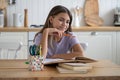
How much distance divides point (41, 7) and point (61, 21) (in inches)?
74.7

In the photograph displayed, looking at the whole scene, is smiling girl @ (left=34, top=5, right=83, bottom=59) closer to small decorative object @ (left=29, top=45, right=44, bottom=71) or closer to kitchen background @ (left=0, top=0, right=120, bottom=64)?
small decorative object @ (left=29, top=45, right=44, bottom=71)

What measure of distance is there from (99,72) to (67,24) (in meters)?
0.78

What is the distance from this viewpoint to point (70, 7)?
4141mm

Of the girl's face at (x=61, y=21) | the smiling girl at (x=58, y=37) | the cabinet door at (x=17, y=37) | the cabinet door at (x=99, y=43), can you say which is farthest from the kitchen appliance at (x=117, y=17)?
the girl's face at (x=61, y=21)

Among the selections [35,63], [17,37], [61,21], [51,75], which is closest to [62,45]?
[61,21]

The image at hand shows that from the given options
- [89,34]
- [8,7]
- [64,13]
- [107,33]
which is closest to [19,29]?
[8,7]

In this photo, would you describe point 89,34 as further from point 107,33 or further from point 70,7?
point 70,7

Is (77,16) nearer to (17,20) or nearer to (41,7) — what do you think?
(41,7)

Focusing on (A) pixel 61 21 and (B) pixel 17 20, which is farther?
(B) pixel 17 20

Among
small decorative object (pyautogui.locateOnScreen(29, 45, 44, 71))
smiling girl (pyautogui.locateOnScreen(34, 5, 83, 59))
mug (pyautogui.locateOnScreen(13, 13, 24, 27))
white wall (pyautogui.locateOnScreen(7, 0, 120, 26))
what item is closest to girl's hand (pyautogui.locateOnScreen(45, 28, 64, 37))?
smiling girl (pyautogui.locateOnScreen(34, 5, 83, 59))

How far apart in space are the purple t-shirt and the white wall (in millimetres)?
1783

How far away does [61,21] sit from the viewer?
225 cm

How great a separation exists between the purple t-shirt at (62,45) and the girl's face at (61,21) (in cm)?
11

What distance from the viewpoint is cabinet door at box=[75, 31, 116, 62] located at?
3742 mm
